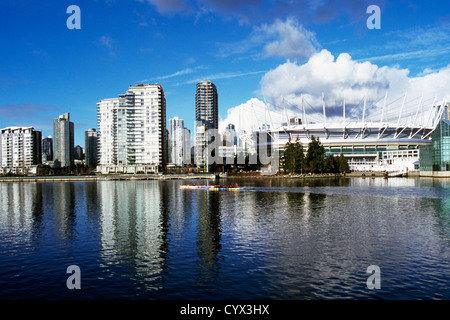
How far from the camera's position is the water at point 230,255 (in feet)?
63.2

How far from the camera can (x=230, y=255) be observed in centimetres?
2564

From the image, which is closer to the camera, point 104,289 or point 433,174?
point 104,289

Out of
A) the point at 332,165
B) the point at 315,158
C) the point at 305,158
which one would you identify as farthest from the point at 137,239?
the point at 332,165

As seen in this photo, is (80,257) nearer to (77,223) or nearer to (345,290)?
(77,223)

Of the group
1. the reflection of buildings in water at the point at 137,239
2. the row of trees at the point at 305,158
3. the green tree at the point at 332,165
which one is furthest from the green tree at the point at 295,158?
the reflection of buildings in water at the point at 137,239

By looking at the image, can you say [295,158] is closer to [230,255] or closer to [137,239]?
[137,239]

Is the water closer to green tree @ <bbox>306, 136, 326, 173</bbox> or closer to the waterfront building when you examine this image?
the waterfront building

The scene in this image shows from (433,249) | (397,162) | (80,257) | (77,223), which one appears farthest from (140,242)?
(397,162)

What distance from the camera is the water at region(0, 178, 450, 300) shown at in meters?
19.2

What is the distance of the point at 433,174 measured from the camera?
440 ft

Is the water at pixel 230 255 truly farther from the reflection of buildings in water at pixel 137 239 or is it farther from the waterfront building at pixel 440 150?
the waterfront building at pixel 440 150

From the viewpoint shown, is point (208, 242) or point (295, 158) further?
point (295, 158)
